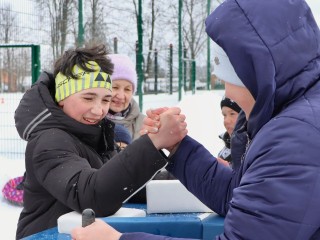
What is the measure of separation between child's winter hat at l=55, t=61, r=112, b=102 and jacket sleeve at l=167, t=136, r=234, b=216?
0.47 metres

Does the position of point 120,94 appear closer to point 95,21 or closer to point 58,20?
point 58,20

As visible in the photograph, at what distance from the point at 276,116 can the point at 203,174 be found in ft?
1.58

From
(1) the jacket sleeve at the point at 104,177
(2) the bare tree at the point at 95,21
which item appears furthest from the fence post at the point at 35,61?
(1) the jacket sleeve at the point at 104,177

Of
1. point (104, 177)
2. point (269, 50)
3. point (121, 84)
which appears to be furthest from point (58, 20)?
point (269, 50)

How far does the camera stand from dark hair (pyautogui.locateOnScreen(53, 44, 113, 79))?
1.79 m

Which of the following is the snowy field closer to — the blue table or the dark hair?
the dark hair

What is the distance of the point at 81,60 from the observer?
1813 millimetres

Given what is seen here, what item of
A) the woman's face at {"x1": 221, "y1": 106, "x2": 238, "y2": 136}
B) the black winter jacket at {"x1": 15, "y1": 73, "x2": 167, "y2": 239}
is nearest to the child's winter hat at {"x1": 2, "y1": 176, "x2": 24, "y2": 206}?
the woman's face at {"x1": 221, "y1": 106, "x2": 238, "y2": 136}

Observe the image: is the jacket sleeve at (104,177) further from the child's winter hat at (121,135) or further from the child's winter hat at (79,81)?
the child's winter hat at (121,135)

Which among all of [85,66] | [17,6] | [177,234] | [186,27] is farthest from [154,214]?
[186,27]

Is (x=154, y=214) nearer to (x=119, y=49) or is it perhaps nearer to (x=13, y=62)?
(x=13, y=62)

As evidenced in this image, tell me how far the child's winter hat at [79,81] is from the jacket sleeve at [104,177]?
11.9 inches

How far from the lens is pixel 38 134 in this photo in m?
1.66

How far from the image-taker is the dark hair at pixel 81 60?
1.79 metres
